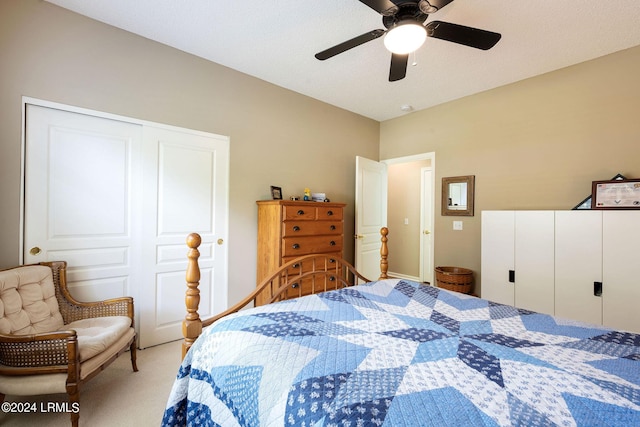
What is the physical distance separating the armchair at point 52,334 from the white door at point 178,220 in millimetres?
509

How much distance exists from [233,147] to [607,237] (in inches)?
139

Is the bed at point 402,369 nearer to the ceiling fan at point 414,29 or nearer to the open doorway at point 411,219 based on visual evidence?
the ceiling fan at point 414,29

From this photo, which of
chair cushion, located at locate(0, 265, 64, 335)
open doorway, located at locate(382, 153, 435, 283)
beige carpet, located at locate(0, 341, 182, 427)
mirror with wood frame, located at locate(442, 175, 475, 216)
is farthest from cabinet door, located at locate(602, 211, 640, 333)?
chair cushion, located at locate(0, 265, 64, 335)

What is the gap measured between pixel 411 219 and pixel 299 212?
10.4 feet

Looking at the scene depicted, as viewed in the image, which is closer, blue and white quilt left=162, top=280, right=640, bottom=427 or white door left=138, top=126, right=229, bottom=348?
blue and white quilt left=162, top=280, right=640, bottom=427

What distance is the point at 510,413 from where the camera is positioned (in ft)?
2.43

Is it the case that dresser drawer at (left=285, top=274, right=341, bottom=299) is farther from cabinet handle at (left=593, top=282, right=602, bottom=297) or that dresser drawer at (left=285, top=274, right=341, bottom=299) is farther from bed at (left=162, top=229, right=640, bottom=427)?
cabinet handle at (left=593, top=282, right=602, bottom=297)

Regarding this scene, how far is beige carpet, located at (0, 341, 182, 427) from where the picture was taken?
1.71 m

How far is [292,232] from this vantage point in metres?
3.06

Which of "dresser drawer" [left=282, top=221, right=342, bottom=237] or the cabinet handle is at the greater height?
"dresser drawer" [left=282, top=221, right=342, bottom=237]

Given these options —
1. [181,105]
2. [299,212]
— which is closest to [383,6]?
[299,212]

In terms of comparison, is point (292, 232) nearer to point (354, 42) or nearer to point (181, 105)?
point (181, 105)

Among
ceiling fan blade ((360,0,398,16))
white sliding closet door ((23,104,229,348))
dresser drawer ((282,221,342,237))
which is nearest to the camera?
ceiling fan blade ((360,0,398,16))

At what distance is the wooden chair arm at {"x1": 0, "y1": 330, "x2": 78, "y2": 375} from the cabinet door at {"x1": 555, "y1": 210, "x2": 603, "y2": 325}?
370 cm
